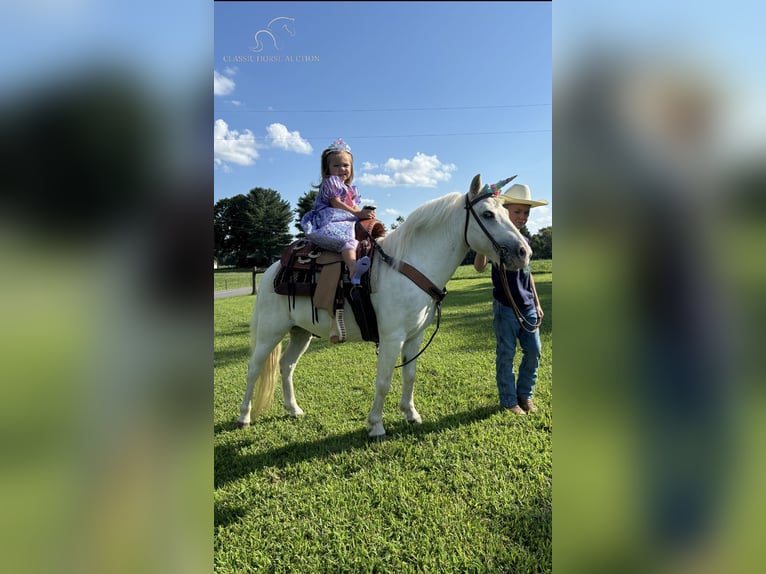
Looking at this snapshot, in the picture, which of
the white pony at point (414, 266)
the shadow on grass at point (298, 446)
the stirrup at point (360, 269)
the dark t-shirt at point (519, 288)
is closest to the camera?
the shadow on grass at point (298, 446)

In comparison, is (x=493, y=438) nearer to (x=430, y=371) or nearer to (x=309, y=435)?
(x=309, y=435)

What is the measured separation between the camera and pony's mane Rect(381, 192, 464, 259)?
3.40 m

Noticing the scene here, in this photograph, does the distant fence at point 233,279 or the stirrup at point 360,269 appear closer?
the stirrup at point 360,269

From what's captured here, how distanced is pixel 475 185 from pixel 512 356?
1.99m

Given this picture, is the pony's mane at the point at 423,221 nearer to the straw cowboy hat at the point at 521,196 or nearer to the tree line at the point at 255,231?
the straw cowboy hat at the point at 521,196

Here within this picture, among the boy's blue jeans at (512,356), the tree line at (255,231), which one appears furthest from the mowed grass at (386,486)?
the tree line at (255,231)

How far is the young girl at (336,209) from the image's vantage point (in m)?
3.48

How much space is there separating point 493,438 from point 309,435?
1759mm

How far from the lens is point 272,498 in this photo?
8.72 feet

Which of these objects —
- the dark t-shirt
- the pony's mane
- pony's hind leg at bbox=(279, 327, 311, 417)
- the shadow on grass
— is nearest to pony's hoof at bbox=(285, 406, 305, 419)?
pony's hind leg at bbox=(279, 327, 311, 417)

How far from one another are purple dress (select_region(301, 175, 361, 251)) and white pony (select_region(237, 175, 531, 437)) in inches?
13.9

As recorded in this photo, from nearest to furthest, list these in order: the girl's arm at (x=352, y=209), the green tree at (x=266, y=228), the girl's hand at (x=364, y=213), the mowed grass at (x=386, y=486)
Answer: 1. the mowed grass at (x=386, y=486)
2. the girl's arm at (x=352, y=209)
3. the girl's hand at (x=364, y=213)
4. the green tree at (x=266, y=228)

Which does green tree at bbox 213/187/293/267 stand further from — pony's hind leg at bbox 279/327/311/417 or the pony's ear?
the pony's ear

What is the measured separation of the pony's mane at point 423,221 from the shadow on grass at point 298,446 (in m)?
1.74
